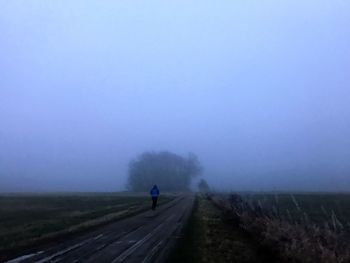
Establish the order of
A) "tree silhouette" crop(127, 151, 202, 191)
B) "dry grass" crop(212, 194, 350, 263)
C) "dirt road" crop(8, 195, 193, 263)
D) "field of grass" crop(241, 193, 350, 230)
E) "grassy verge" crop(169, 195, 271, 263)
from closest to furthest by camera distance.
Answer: "dry grass" crop(212, 194, 350, 263), "dirt road" crop(8, 195, 193, 263), "grassy verge" crop(169, 195, 271, 263), "field of grass" crop(241, 193, 350, 230), "tree silhouette" crop(127, 151, 202, 191)

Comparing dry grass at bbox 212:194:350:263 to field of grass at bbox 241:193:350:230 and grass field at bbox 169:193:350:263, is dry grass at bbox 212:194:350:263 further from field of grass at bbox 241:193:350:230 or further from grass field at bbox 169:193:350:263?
field of grass at bbox 241:193:350:230

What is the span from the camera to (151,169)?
173000mm

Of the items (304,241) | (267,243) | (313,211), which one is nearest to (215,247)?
(267,243)

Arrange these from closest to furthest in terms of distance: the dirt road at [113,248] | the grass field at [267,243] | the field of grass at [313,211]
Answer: the grass field at [267,243]
the dirt road at [113,248]
the field of grass at [313,211]

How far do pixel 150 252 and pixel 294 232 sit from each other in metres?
5.07

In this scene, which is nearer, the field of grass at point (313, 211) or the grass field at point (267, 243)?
the grass field at point (267, 243)

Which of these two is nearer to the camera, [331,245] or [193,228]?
[331,245]

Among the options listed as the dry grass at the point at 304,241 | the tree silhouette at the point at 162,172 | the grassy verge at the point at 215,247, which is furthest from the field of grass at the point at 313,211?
the tree silhouette at the point at 162,172

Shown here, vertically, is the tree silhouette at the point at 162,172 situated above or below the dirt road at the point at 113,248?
above

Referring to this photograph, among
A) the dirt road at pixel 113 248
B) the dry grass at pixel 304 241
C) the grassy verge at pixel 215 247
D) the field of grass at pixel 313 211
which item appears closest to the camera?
the dry grass at pixel 304 241

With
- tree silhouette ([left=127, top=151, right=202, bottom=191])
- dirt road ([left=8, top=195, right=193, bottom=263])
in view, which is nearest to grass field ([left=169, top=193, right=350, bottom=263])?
dirt road ([left=8, top=195, right=193, bottom=263])

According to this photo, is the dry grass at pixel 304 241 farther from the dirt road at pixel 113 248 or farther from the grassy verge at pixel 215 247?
the dirt road at pixel 113 248

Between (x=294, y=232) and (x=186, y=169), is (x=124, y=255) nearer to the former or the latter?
(x=294, y=232)

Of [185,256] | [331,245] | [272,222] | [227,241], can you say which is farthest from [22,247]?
[331,245]
